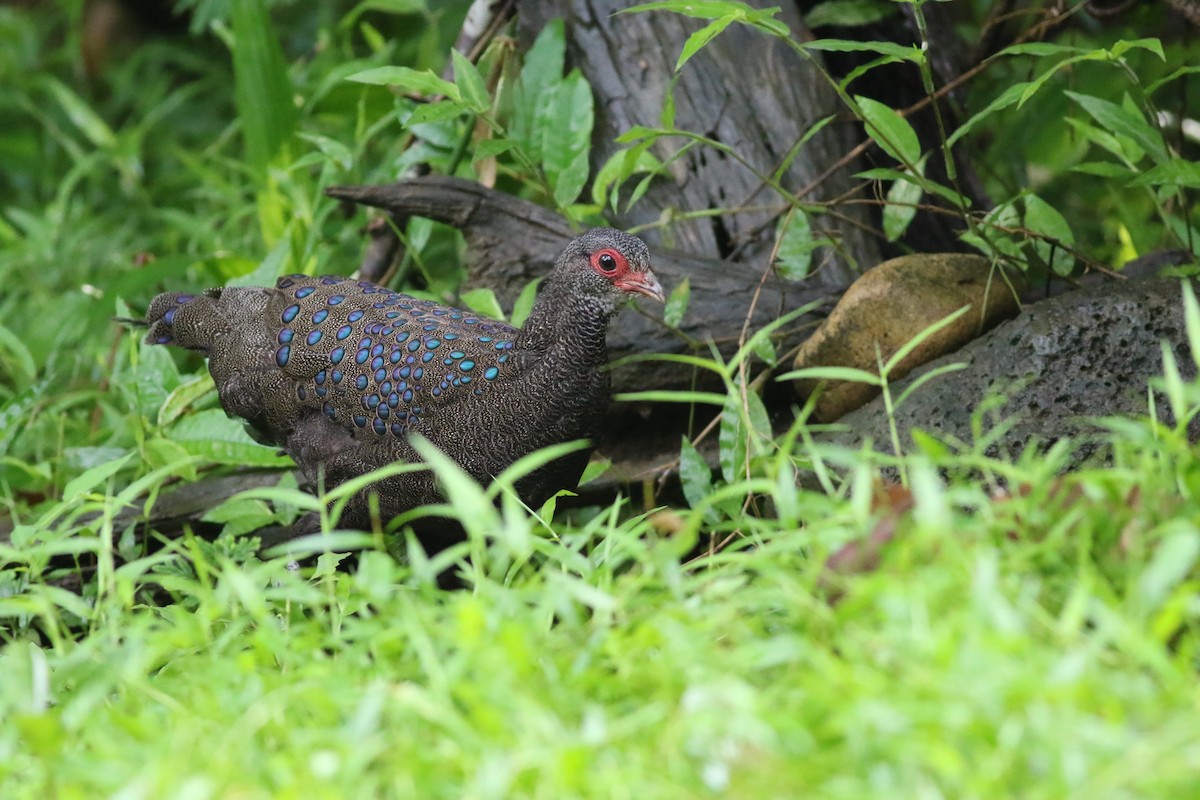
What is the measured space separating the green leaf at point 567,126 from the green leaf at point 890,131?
37.4 inches

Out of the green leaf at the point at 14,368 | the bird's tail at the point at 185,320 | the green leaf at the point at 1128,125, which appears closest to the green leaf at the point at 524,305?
the bird's tail at the point at 185,320

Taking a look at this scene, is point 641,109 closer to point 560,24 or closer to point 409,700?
point 560,24

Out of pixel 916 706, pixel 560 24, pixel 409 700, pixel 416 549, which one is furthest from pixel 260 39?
pixel 916 706

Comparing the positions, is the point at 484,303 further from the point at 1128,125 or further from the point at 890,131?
the point at 1128,125

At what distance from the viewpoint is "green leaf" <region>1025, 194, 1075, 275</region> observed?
360cm

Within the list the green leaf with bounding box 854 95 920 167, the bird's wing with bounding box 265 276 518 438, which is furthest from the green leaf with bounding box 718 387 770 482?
the green leaf with bounding box 854 95 920 167

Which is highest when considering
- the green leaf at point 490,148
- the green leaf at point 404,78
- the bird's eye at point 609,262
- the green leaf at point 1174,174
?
the green leaf at point 404,78

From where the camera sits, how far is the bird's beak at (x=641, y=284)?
10.9ft

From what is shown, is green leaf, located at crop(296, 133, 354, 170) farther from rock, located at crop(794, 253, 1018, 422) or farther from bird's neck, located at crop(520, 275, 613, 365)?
rock, located at crop(794, 253, 1018, 422)

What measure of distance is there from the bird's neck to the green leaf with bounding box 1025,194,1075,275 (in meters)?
1.20

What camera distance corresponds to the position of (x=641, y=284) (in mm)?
3314

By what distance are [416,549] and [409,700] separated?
34 cm

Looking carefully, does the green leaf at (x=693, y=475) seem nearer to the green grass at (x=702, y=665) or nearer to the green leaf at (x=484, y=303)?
the green grass at (x=702, y=665)

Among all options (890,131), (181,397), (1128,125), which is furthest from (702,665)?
(181,397)
